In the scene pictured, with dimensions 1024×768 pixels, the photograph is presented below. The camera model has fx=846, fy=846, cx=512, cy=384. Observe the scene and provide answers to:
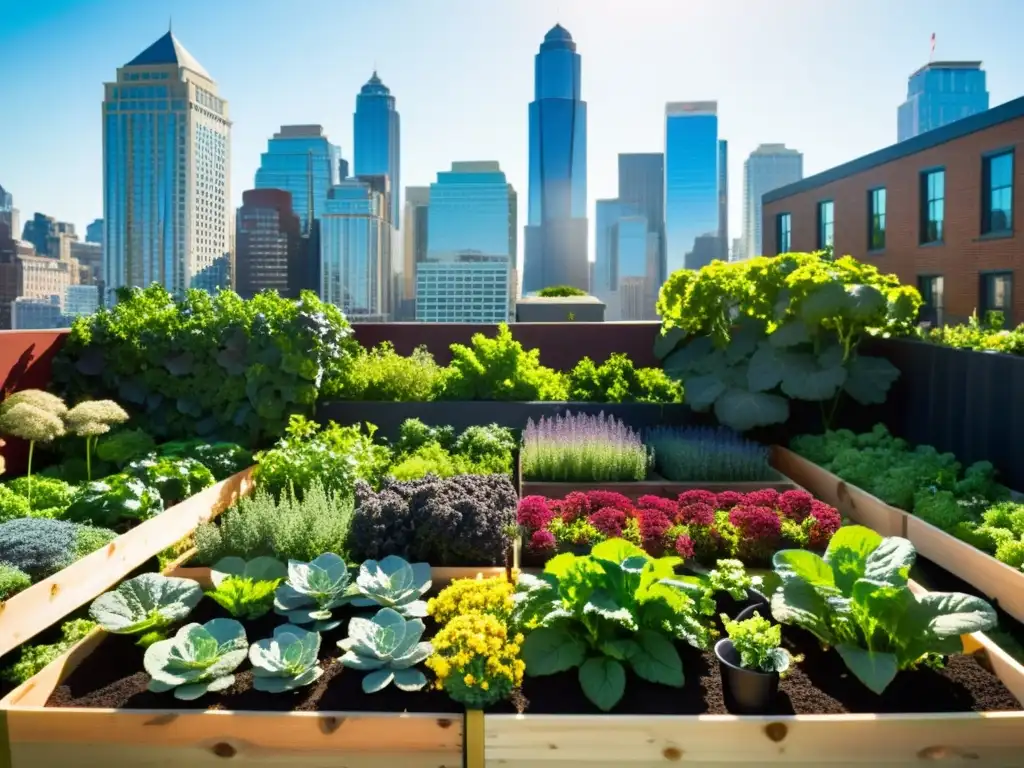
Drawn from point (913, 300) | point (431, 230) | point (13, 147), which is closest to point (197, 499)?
point (913, 300)

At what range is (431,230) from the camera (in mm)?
124188

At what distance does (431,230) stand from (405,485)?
123 meters

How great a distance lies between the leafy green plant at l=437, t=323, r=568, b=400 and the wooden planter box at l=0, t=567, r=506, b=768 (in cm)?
430

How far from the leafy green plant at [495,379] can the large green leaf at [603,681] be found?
4.08 meters

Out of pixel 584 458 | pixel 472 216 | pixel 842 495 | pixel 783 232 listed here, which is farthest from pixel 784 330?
pixel 472 216

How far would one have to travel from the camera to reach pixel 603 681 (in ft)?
8.63

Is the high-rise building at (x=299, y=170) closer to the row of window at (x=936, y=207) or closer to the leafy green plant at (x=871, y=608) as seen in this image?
the row of window at (x=936, y=207)

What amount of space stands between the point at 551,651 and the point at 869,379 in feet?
14.3

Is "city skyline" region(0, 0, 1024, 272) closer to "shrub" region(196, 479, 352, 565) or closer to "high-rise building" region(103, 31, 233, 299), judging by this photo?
"shrub" region(196, 479, 352, 565)

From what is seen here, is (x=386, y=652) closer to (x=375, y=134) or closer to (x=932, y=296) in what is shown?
(x=932, y=296)

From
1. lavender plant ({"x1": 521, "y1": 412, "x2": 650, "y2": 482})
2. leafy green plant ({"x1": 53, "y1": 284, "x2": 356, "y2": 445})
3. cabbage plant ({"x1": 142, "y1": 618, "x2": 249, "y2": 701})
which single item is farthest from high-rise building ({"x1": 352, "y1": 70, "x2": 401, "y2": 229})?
cabbage plant ({"x1": 142, "y1": 618, "x2": 249, "y2": 701})

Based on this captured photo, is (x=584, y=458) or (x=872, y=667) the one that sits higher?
(x=584, y=458)

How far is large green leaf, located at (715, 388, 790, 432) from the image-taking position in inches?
242

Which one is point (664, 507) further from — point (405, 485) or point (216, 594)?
point (216, 594)
